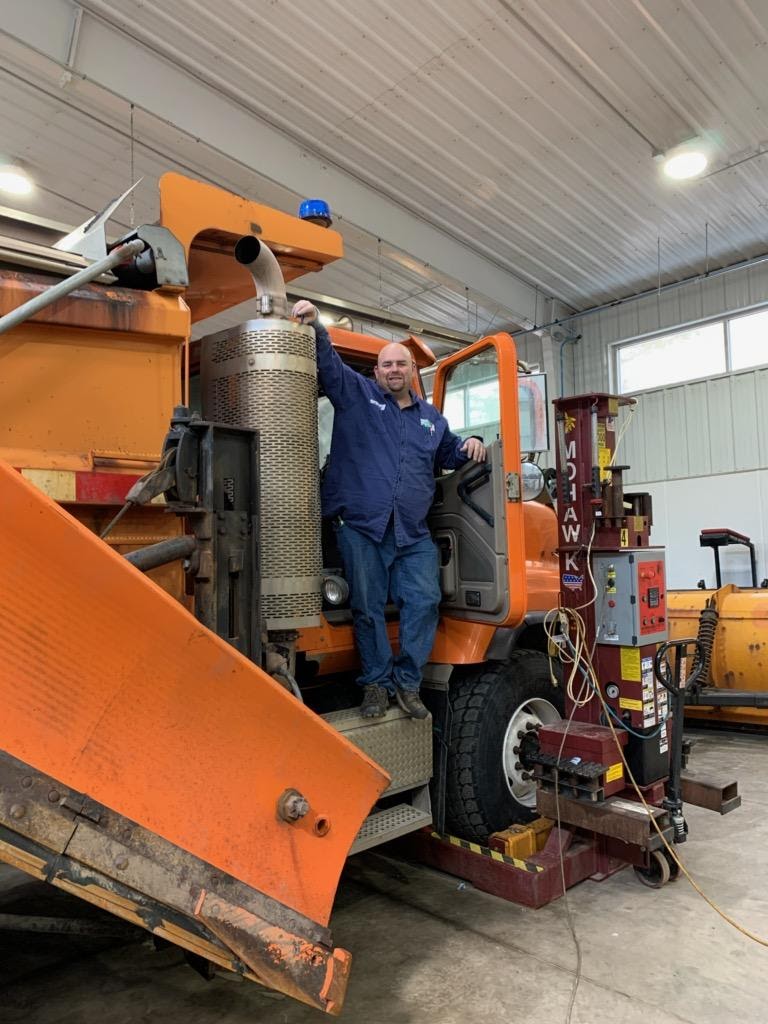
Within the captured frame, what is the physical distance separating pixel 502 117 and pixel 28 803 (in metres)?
6.85

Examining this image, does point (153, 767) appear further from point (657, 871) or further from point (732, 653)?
point (732, 653)

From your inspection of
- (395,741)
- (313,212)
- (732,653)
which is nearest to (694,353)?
(732,653)

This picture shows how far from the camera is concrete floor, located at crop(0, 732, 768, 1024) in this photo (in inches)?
104

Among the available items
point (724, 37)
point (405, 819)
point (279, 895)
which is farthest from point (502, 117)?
point (279, 895)

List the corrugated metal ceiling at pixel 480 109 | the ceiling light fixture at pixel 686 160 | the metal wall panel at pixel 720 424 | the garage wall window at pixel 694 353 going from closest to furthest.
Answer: the corrugated metal ceiling at pixel 480 109, the ceiling light fixture at pixel 686 160, the garage wall window at pixel 694 353, the metal wall panel at pixel 720 424

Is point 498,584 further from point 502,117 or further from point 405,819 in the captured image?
point 502,117

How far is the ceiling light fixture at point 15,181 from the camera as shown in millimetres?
7324

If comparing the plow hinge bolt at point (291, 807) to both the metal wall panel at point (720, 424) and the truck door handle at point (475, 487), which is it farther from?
the metal wall panel at point (720, 424)

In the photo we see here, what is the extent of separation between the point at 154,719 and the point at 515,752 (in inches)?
95.9

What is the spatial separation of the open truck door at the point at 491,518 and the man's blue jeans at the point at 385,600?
266 millimetres

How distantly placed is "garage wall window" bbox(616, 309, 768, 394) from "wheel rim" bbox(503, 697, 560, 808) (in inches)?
299

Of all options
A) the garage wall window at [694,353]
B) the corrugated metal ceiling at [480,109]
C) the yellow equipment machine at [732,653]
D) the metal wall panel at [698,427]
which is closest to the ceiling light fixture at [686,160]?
the corrugated metal ceiling at [480,109]

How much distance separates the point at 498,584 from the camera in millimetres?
3588

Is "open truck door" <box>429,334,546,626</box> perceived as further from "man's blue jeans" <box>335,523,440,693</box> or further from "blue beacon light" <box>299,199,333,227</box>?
"blue beacon light" <box>299,199,333,227</box>
